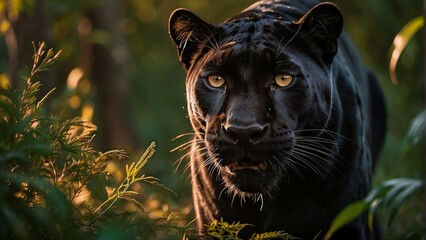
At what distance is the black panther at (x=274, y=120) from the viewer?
4.06m

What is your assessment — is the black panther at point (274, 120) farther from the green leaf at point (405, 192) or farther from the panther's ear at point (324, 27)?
the green leaf at point (405, 192)

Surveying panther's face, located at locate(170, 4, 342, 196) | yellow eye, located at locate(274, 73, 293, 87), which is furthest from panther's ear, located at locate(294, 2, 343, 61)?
yellow eye, located at locate(274, 73, 293, 87)

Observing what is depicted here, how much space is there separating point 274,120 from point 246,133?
0.22 metres

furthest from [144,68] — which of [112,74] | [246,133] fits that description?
[246,133]

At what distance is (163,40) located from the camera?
14.3 m

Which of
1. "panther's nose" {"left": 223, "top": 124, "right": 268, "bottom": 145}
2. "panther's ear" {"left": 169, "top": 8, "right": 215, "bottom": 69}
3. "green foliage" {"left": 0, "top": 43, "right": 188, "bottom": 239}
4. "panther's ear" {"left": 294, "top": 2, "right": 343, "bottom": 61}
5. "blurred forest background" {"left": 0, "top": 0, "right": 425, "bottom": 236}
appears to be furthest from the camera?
"blurred forest background" {"left": 0, "top": 0, "right": 425, "bottom": 236}

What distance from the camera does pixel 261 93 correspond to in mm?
4113

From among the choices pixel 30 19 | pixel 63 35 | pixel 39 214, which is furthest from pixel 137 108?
pixel 39 214

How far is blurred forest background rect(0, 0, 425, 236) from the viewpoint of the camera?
22.8 feet

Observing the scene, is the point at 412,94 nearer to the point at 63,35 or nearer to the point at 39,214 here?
the point at 63,35

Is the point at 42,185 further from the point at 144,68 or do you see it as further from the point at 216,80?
the point at 144,68

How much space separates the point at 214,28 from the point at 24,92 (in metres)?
1.20

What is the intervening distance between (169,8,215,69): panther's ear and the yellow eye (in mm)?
486

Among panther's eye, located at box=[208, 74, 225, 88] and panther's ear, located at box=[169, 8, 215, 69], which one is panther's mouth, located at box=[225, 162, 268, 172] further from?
panther's ear, located at box=[169, 8, 215, 69]
